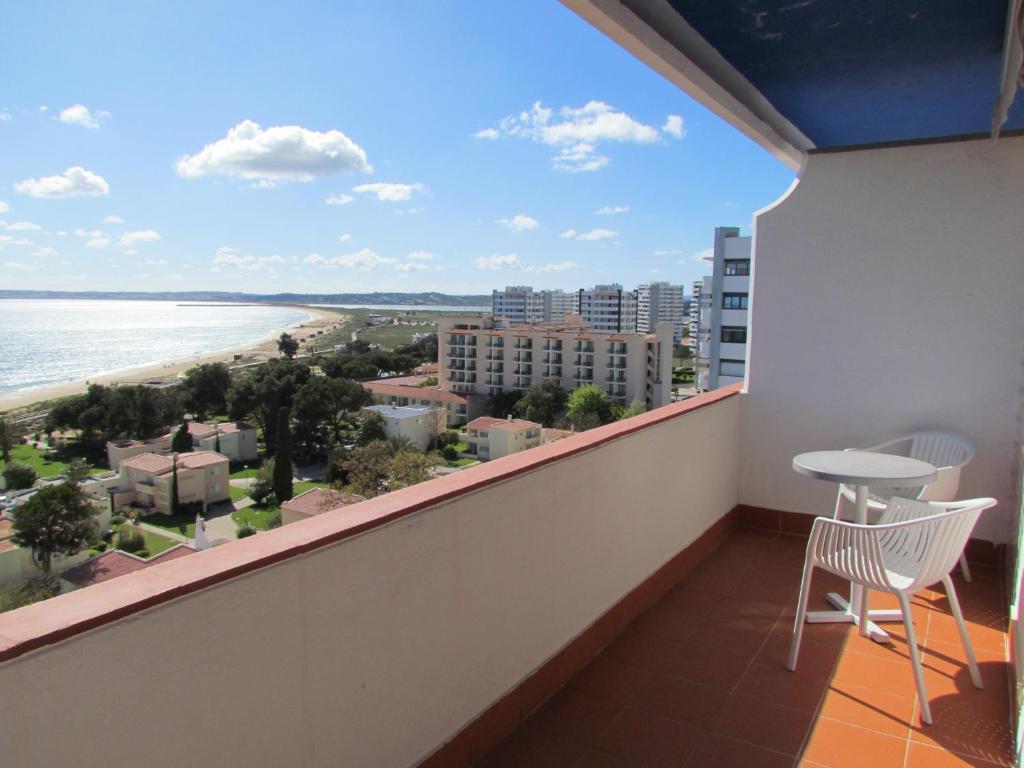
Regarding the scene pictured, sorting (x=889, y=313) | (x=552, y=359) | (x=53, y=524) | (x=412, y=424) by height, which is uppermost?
(x=889, y=313)

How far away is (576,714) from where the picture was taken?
219 cm

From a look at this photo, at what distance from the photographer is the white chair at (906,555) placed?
7.10 feet

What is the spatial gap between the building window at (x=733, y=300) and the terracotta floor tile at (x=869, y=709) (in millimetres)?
38546

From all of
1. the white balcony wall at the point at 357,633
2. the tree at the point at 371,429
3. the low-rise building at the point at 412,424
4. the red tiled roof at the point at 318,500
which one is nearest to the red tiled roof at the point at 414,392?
the low-rise building at the point at 412,424

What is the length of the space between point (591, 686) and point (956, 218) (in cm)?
309

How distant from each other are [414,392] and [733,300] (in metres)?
30.6

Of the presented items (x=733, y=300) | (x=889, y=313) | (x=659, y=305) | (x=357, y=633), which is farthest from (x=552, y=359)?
(x=357, y=633)

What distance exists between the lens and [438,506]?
5.74ft

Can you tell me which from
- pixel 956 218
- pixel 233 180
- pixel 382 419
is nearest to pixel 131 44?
pixel 382 419

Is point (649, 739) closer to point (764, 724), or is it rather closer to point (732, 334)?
point (764, 724)

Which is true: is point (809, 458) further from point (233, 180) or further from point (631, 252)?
point (233, 180)

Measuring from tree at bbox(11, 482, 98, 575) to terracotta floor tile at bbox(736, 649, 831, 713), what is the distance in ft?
88.2

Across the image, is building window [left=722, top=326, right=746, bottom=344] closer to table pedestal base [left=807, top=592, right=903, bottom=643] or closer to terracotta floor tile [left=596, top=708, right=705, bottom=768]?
table pedestal base [left=807, top=592, right=903, bottom=643]

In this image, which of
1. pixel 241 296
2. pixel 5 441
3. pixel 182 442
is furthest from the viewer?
pixel 241 296
